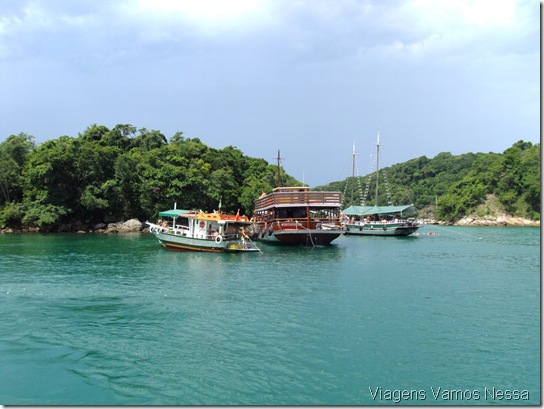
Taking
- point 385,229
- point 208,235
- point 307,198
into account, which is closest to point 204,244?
point 208,235

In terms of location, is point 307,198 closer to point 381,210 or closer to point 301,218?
point 301,218

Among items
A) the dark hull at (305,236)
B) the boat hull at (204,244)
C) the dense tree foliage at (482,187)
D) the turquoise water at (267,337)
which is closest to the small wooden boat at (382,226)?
the dense tree foliage at (482,187)

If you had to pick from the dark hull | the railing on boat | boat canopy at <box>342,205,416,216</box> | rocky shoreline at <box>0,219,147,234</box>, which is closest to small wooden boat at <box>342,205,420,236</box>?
boat canopy at <box>342,205,416,216</box>

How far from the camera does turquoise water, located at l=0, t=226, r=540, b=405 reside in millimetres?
10391

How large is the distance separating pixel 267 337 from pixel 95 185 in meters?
57.6

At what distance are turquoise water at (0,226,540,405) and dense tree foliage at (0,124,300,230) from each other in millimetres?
38676

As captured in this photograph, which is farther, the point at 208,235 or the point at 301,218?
the point at 301,218

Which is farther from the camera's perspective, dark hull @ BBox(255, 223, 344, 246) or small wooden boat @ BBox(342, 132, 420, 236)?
small wooden boat @ BBox(342, 132, 420, 236)

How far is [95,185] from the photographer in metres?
64.6

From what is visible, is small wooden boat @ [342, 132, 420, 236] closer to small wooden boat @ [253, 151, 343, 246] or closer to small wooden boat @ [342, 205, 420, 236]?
small wooden boat @ [342, 205, 420, 236]

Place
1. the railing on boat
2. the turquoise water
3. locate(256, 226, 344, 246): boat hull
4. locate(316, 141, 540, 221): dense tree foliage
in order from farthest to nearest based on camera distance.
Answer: locate(316, 141, 540, 221): dense tree foliage
the railing on boat
locate(256, 226, 344, 246): boat hull
the turquoise water

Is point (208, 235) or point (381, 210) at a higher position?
point (381, 210)

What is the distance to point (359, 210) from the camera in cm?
7244

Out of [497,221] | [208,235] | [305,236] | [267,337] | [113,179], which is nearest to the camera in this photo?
[267,337]
